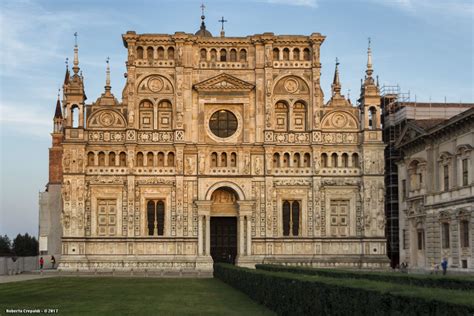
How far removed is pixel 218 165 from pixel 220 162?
0.30 meters

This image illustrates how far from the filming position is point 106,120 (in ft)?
213

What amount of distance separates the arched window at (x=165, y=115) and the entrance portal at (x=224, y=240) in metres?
8.87

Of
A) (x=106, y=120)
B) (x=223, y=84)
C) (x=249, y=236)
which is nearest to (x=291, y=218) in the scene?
(x=249, y=236)

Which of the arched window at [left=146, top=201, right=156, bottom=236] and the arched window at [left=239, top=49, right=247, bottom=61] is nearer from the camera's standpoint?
the arched window at [left=146, top=201, right=156, bottom=236]

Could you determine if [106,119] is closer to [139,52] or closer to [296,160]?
[139,52]

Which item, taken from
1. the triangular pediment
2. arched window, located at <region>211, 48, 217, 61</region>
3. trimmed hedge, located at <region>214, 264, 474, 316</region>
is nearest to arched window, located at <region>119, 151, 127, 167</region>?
the triangular pediment

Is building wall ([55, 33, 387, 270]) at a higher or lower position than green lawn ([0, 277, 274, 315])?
higher

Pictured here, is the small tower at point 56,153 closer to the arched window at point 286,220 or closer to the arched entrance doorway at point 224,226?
the arched entrance doorway at point 224,226

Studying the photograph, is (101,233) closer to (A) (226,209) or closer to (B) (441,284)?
(A) (226,209)

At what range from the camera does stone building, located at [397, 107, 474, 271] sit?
4853 centimetres

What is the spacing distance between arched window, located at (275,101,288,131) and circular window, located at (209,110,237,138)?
365cm

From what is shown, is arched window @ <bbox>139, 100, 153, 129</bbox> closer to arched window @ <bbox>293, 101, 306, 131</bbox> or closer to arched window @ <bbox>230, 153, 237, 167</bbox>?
arched window @ <bbox>230, 153, 237, 167</bbox>

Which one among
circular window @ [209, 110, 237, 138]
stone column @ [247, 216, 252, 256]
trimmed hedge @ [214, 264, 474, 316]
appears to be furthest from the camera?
circular window @ [209, 110, 237, 138]

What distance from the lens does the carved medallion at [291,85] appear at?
66.4 metres
